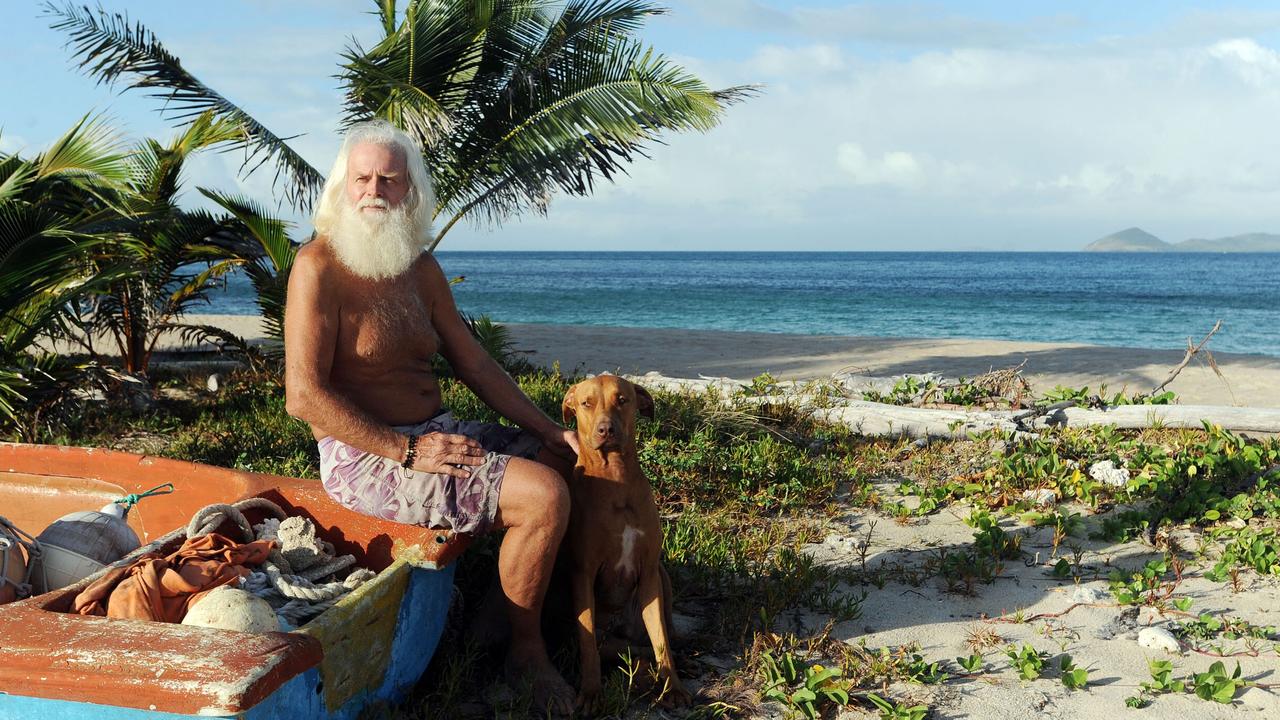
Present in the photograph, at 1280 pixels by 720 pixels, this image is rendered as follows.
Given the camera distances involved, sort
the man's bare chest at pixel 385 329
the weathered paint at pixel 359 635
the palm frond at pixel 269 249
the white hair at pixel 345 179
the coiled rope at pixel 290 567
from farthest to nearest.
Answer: the palm frond at pixel 269 249, the white hair at pixel 345 179, the man's bare chest at pixel 385 329, the coiled rope at pixel 290 567, the weathered paint at pixel 359 635

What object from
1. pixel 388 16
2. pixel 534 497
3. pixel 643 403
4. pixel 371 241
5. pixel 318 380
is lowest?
pixel 534 497

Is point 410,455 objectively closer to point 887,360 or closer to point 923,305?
point 887,360

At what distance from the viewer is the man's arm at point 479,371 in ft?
12.8

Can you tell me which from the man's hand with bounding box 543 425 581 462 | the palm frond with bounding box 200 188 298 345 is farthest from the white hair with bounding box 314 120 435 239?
the palm frond with bounding box 200 188 298 345

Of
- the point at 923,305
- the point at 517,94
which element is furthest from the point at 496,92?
the point at 923,305

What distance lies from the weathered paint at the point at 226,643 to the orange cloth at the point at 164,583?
76 millimetres

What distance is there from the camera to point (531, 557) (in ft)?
11.1

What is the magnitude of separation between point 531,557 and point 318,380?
0.99m

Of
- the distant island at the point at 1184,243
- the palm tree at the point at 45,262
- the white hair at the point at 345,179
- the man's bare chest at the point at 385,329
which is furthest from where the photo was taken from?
the distant island at the point at 1184,243

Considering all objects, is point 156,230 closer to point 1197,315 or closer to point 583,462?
point 583,462

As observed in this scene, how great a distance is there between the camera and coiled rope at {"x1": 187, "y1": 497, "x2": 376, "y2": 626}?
3193 millimetres

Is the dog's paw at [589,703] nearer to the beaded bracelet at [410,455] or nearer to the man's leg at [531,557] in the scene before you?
the man's leg at [531,557]

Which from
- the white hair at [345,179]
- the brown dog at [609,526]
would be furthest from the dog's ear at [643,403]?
the white hair at [345,179]

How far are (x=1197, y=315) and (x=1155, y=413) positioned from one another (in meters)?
28.5
